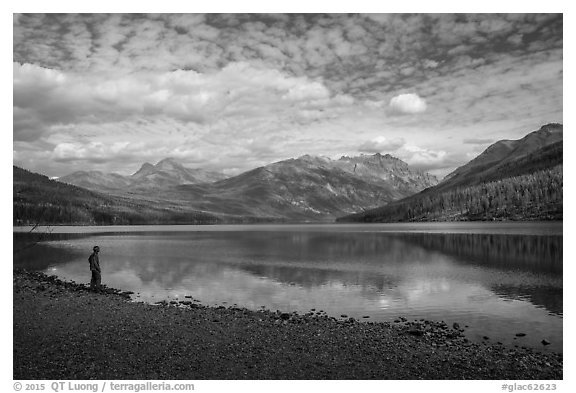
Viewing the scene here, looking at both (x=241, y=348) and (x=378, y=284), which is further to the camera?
(x=378, y=284)

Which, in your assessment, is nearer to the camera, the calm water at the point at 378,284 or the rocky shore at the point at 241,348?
the rocky shore at the point at 241,348

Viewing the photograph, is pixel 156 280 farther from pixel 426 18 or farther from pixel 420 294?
pixel 426 18

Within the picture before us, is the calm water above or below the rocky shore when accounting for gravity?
below

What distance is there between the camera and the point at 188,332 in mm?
22125

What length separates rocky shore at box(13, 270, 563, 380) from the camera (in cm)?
1636

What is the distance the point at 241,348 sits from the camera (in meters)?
19.4

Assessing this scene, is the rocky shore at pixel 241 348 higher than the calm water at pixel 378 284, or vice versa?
the rocky shore at pixel 241 348

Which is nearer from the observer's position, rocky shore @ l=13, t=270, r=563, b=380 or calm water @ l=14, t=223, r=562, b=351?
rocky shore @ l=13, t=270, r=563, b=380

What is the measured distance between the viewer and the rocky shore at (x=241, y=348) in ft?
53.7

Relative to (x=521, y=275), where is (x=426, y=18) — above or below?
above

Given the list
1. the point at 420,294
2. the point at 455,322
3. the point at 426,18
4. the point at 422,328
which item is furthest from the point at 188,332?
the point at 420,294
